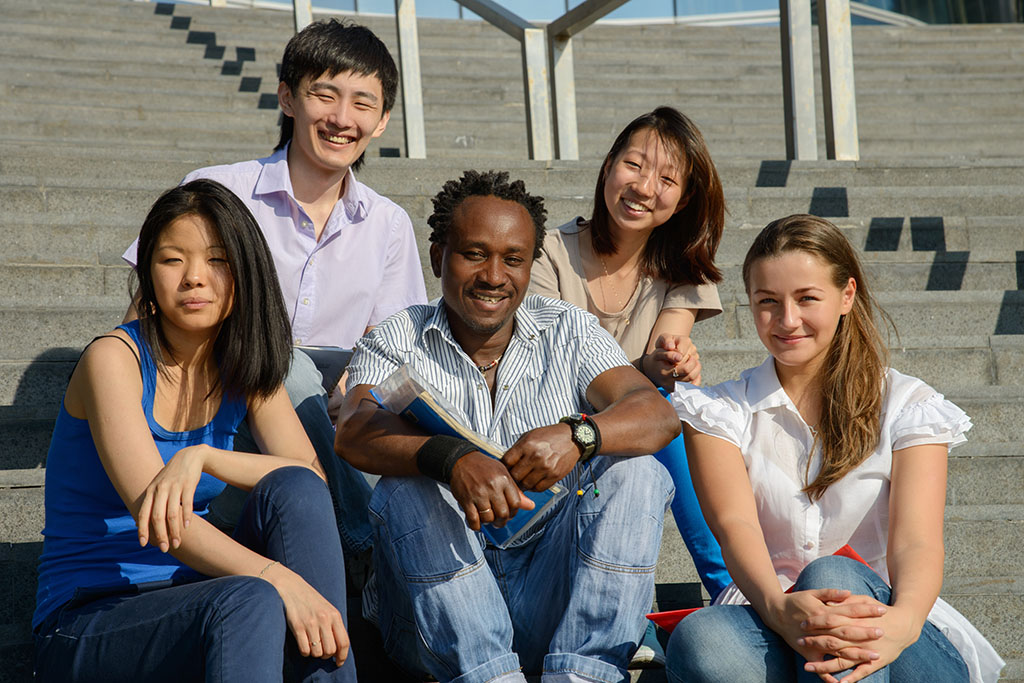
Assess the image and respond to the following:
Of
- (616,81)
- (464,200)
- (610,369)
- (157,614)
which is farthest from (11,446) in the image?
(616,81)

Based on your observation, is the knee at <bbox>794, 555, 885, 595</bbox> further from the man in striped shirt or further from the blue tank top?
→ the blue tank top

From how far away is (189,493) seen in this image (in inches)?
70.4

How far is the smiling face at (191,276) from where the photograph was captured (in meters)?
1.99

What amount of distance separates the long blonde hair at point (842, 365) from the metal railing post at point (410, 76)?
3.33 meters

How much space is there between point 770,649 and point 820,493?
35 centimetres

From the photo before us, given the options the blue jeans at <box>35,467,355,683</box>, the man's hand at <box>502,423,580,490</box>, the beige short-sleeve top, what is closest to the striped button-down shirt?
the man's hand at <box>502,423,580,490</box>

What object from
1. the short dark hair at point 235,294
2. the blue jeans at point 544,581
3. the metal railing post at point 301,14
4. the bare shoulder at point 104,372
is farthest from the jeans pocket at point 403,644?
the metal railing post at point 301,14

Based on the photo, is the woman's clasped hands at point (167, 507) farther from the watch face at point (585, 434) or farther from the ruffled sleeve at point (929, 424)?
the ruffled sleeve at point (929, 424)

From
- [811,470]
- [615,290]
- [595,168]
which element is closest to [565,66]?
[595,168]

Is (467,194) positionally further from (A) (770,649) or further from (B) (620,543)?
(A) (770,649)

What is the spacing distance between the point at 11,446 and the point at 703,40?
6622mm

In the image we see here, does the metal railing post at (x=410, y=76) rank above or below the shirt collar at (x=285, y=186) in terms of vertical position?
above

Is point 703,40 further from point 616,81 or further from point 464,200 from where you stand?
point 464,200

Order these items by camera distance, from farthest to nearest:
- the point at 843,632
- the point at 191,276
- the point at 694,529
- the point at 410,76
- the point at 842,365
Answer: the point at 410,76
the point at 694,529
the point at 842,365
the point at 191,276
the point at 843,632
